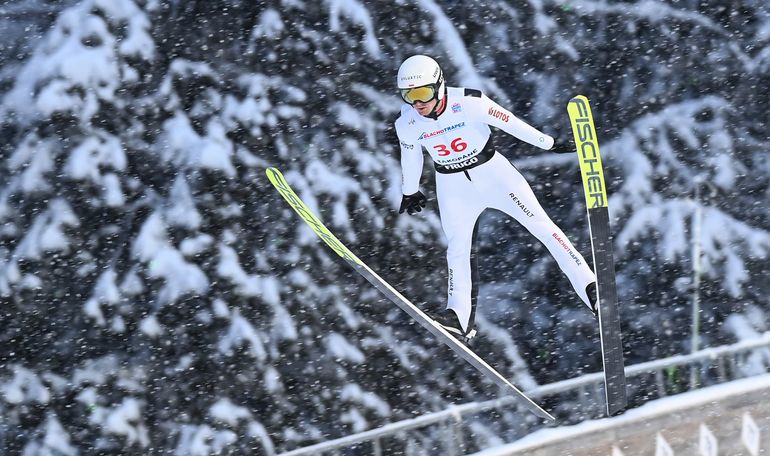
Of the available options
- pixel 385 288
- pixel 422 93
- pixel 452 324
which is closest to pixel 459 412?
pixel 452 324

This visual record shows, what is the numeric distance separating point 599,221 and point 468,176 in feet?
2.44

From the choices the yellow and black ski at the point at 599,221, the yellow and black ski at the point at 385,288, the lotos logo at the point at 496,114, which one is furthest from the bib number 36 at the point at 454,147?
the yellow and black ski at the point at 385,288

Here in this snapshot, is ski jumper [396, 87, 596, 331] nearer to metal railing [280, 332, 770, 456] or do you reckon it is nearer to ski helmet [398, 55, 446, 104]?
ski helmet [398, 55, 446, 104]

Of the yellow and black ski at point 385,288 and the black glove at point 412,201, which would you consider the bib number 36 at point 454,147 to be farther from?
the yellow and black ski at point 385,288

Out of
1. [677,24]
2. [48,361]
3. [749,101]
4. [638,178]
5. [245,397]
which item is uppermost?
[677,24]

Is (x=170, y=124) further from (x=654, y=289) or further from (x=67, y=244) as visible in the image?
(x=654, y=289)

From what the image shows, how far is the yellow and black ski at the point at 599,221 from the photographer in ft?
16.4

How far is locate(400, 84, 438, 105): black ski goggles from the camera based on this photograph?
15.8 feet

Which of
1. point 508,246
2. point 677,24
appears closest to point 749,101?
point 677,24

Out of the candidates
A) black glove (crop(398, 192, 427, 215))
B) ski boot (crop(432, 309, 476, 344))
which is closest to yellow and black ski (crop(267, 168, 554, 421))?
ski boot (crop(432, 309, 476, 344))

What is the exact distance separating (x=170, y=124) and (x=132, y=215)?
2.31ft

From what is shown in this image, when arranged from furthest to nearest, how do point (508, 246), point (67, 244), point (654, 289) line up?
1. point (654, 289)
2. point (508, 246)
3. point (67, 244)

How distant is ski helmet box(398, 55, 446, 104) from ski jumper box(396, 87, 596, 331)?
0.14 meters

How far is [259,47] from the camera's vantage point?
22.6 ft
